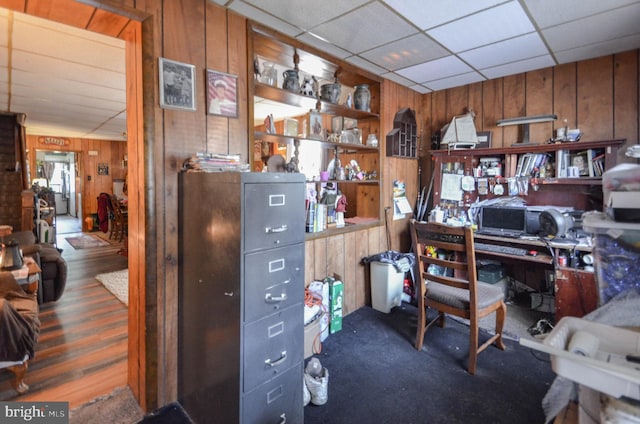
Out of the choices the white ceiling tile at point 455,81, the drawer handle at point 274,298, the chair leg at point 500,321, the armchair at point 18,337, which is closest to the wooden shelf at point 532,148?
the white ceiling tile at point 455,81

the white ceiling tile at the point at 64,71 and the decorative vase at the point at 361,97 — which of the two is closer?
the white ceiling tile at the point at 64,71

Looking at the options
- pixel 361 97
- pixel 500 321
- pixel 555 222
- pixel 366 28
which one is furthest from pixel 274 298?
pixel 555 222

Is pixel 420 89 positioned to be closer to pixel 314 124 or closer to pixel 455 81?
pixel 455 81

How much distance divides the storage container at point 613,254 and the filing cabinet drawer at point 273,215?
114cm

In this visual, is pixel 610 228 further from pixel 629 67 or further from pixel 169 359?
pixel 629 67

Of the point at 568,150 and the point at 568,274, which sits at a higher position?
the point at 568,150

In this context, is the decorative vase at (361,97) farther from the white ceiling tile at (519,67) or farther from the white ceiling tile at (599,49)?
the white ceiling tile at (599,49)

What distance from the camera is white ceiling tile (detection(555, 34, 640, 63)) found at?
2520 millimetres

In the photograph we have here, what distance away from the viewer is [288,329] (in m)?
1.58

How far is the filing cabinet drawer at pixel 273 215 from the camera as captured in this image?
1397 mm

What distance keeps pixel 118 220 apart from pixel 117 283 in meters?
2.89

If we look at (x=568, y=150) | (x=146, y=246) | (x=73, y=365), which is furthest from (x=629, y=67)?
(x=73, y=365)

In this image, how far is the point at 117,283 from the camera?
3.91 m

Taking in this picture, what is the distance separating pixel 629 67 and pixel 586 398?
328 cm
